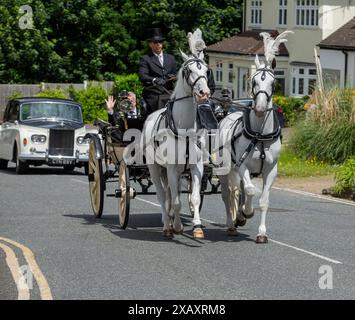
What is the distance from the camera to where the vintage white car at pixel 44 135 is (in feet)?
92.1

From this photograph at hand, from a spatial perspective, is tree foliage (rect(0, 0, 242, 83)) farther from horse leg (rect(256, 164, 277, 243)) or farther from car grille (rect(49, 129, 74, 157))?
horse leg (rect(256, 164, 277, 243))

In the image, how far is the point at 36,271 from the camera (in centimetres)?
1203

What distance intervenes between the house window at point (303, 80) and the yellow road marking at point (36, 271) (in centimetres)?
4007

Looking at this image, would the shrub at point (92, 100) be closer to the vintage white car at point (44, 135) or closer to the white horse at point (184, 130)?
the vintage white car at point (44, 135)

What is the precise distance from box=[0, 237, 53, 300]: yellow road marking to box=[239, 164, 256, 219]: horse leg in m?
2.87

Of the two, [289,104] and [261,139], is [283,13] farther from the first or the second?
[261,139]

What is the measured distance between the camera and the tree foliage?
5478 cm

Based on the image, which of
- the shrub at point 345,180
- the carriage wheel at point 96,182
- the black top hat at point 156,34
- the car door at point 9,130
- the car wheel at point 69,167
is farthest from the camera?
the car door at point 9,130

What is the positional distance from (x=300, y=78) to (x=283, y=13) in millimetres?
A: 4366

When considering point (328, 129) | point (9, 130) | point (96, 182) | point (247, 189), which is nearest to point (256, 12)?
point (328, 129)

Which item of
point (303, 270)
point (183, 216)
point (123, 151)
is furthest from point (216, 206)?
point (303, 270)

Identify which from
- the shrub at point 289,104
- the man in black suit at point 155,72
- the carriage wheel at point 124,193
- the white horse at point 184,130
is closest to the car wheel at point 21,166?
the carriage wheel at point 124,193

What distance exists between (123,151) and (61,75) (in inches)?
1586

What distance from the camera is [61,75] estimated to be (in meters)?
56.0
